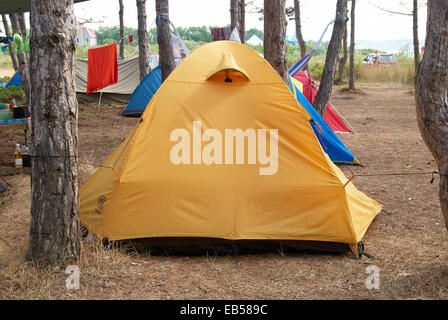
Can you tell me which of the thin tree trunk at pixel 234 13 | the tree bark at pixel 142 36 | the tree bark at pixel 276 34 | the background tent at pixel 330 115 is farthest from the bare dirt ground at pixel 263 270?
the thin tree trunk at pixel 234 13

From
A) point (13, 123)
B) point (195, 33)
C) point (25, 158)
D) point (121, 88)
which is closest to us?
point (13, 123)

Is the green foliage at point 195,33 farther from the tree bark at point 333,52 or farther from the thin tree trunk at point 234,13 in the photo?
the tree bark at point 333,52

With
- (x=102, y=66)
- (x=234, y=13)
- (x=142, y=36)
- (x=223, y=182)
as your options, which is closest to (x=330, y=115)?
(x=234, y=13)

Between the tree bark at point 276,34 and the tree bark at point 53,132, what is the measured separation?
340cm

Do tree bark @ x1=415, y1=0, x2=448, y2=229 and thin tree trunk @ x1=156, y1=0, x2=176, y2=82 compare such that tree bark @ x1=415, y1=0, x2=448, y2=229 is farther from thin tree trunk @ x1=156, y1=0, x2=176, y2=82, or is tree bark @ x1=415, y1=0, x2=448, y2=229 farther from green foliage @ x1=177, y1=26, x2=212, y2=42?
green foliage @ x1=177, y1=26, x2=212, y2=42

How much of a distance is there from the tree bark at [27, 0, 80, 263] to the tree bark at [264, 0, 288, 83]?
11.2ft

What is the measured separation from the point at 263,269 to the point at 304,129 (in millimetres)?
1373

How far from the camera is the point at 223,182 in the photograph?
13.8ft

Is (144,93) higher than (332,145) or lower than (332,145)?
higher

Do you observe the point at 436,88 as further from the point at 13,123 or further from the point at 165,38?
the point at 165,38

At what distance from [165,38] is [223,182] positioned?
16.4 ft

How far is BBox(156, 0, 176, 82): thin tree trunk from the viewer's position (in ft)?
27.0

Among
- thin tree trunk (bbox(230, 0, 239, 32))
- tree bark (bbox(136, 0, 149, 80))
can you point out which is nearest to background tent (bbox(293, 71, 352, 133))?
thin tree trunk (bbox(230, 0, 239, 32))

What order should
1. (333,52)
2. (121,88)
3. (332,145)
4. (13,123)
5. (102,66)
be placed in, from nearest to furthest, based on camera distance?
(13,123) < (332,145) < (333,52) < (102,66) < (121,88)
